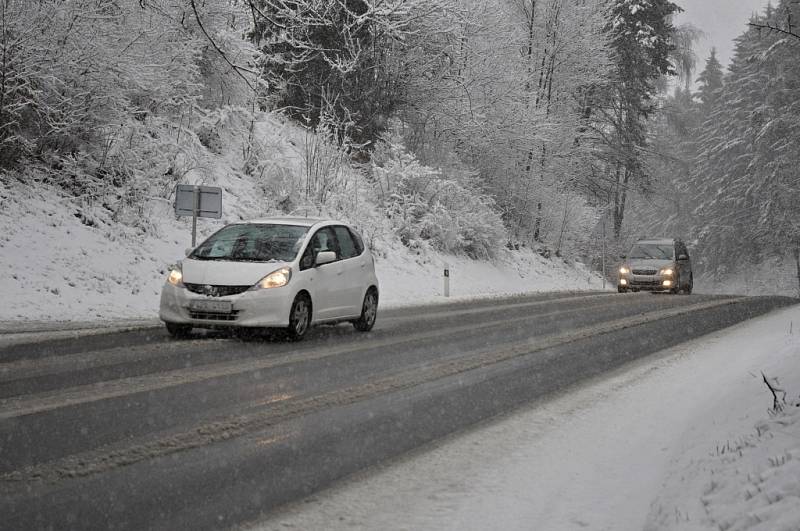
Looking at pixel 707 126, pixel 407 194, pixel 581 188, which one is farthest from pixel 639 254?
pixel 707 126

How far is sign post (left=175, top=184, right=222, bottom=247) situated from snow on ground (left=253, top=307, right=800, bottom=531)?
10.9m

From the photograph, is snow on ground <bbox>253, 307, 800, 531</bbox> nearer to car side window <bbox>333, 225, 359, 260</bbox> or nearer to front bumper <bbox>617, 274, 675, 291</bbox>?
car side window <bbox>333, 225, 359, 260</bbox>

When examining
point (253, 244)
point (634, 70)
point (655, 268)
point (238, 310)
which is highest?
point (634, 70)

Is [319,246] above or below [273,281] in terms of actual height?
above

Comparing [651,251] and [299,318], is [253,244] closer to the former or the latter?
[299,318]

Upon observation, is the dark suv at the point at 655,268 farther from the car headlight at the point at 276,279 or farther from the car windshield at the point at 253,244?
the car headlight at the point at 276,279

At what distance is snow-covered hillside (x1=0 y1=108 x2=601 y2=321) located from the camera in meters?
14.3

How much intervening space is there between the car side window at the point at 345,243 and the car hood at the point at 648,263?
17.2 metres

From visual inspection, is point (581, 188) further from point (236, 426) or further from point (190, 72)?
point (236, 426)

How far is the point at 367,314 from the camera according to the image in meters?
12.6

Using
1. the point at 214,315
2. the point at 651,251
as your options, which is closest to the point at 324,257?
the point at 214,315

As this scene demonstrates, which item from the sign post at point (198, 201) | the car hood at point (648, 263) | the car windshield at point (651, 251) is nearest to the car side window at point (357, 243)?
the sign post at point (198, 201)

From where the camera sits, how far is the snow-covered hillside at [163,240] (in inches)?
564

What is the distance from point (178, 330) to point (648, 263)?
20.6 m
